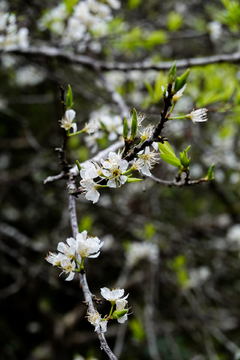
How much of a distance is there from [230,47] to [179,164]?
4276 mm

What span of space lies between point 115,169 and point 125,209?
10.1ft

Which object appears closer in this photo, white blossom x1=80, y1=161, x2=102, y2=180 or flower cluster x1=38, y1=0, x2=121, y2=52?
white blossom x1=80, y1=161, x2=102, y2=180

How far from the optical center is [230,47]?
4.29 meters

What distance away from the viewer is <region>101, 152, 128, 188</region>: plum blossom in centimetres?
79

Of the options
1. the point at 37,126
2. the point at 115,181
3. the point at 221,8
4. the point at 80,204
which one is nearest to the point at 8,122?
the point at 37,126

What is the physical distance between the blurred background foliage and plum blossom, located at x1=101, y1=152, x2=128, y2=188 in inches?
77.5

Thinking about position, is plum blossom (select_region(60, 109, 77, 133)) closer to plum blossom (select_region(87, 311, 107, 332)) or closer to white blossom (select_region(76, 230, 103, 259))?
white blossom (select_region(76, 230, 103, 259))

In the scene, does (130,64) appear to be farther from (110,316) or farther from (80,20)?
(110,316)

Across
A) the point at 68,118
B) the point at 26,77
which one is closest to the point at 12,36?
the point at 68,118

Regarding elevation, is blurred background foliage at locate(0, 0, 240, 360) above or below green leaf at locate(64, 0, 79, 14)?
below

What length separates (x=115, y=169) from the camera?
813mm

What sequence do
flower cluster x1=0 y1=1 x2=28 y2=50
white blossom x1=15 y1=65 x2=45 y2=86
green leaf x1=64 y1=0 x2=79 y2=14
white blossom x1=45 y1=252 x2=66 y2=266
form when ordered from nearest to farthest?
white blossom x1=45 y1=252 x2=66 y2=266, flower cluster x1=0 y1=1 x2=28 y2=50, green leaf x1=64 y1=0 x2=79 y2=14, white blossom x1=15 y1=65 x2=45 y2=86

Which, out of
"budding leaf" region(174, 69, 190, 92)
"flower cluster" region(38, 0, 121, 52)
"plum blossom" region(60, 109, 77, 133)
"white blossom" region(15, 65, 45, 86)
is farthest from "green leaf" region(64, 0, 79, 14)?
"white blossom" region(15, 65, 45, 86)

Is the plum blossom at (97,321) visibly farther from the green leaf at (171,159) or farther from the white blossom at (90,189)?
the green leaf at (171,159)
